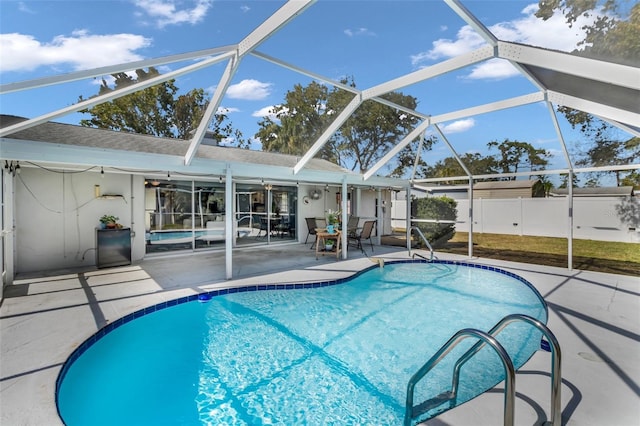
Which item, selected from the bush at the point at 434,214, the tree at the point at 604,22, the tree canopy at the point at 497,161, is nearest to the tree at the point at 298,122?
the bush at the point at 434,214

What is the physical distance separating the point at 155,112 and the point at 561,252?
2397cm

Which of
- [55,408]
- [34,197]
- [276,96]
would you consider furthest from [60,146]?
[276,96]

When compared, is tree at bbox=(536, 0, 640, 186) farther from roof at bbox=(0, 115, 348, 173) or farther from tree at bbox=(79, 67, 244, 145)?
tree at bbox=(79, 67, 244, 145)

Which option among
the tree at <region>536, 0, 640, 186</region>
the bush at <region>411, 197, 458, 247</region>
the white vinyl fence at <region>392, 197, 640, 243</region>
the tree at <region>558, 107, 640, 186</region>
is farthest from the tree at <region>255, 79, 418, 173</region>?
the tree at <region>558, 107, 640, 186</region>

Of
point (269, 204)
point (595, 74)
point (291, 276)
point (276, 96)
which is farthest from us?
point (276, 96)

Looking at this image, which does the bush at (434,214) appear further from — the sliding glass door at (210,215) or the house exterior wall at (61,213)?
the house exterior wall at (61,213)

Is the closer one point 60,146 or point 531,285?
point 60,146

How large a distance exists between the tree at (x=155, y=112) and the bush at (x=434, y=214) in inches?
564

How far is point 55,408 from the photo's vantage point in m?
2.67

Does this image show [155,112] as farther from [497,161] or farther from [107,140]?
[497,161]

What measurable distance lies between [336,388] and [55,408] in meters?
2.65

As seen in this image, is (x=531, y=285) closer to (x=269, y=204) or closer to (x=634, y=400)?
(x=634, y=400)

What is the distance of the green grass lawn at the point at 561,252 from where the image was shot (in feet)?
28.8

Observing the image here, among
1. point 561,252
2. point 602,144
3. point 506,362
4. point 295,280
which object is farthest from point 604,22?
point 506,362
